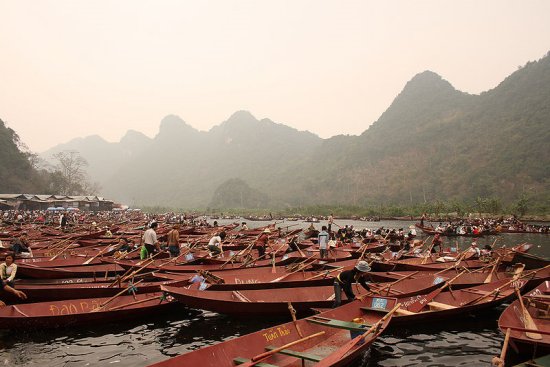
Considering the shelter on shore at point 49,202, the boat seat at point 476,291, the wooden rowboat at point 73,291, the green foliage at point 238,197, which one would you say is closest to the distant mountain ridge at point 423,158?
the green foliage at point 238,197

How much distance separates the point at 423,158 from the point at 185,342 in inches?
3662

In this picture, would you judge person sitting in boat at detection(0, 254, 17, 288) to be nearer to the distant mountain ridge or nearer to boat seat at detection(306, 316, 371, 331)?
boat seat at detection(306, 316, 371, 331)

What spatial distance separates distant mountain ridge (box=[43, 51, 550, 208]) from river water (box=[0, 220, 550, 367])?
173ft

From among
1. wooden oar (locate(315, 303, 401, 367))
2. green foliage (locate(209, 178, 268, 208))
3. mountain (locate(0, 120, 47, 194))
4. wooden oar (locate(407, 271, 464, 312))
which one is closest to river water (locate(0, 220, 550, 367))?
wooden oar (locate(407, 271, 464, 312))

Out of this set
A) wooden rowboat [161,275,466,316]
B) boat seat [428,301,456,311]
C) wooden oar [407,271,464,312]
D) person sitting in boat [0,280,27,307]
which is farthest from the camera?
wooden oar [407,271,464,312]

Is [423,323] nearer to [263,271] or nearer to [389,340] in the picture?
[389,340]

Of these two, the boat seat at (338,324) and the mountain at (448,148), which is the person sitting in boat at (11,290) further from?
the mountain at (448,148)

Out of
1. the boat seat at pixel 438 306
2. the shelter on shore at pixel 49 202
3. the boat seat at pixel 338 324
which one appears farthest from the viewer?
the shelter on shore at pixel 49 202

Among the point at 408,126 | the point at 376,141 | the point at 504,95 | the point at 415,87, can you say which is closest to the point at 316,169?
the point at 376,141

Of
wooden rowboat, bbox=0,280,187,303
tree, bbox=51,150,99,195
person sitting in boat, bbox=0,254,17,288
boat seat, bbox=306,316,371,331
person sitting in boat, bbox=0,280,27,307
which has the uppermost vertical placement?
tree, bbox=51,150,99,195

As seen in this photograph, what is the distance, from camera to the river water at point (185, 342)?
769cm

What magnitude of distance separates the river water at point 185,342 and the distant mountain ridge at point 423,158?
173ft

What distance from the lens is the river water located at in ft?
25.2

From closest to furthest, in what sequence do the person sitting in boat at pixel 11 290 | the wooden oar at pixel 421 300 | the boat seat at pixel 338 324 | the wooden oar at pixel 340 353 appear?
1. the wooden oar at pixel 340 353
2. the boat seat at pixel 338 324
3. the person sitting in boat at pixel 11 290
4. the wooden oar at pixel 421 300
